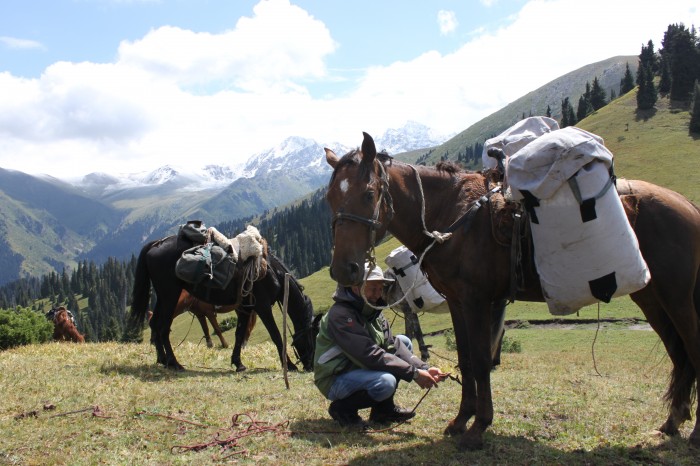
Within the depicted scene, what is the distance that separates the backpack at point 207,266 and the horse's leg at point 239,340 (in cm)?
124

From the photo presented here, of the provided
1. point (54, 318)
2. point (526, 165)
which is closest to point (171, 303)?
point (526, 165)

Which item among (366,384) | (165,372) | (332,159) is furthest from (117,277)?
(332,159)

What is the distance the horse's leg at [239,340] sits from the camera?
1253cm

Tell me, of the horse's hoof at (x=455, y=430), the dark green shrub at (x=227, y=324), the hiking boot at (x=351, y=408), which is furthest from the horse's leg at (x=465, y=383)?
the dark green shrub at (x=227, y=324)

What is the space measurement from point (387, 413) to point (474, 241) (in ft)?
8.99

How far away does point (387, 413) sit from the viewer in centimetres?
700

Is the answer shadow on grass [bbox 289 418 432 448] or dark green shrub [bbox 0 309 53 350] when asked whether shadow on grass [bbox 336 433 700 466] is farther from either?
dark green shrub [bbox 0 309 53 350]

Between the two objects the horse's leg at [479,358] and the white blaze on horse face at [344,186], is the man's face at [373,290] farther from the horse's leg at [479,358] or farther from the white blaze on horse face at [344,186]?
the white blaze on horse face at [344,186]

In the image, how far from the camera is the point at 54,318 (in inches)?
Answer: 893

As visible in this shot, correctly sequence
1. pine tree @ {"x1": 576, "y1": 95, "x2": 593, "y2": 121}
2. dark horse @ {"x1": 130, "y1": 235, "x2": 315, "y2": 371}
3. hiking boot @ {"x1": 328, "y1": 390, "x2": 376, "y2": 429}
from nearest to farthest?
hiking boot @ {"x1": 328, "y1": 390, "x2": 376, "y2": 429}, dark horse @ {"x1": 130, "y1": 235, "x2": 315, "y2": 371}, pine tree @ {"x1": 576, "y1": 95, "x2": 593, "y2": 121}

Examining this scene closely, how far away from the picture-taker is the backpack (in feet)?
38.6

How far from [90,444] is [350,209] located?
411 cm

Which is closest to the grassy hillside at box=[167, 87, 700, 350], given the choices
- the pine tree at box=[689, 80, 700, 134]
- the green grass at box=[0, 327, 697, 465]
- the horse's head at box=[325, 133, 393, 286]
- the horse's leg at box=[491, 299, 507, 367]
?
the pine tree at box=[689, 80, 700, 134]

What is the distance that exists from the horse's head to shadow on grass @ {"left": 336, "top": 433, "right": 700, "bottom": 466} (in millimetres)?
1961
